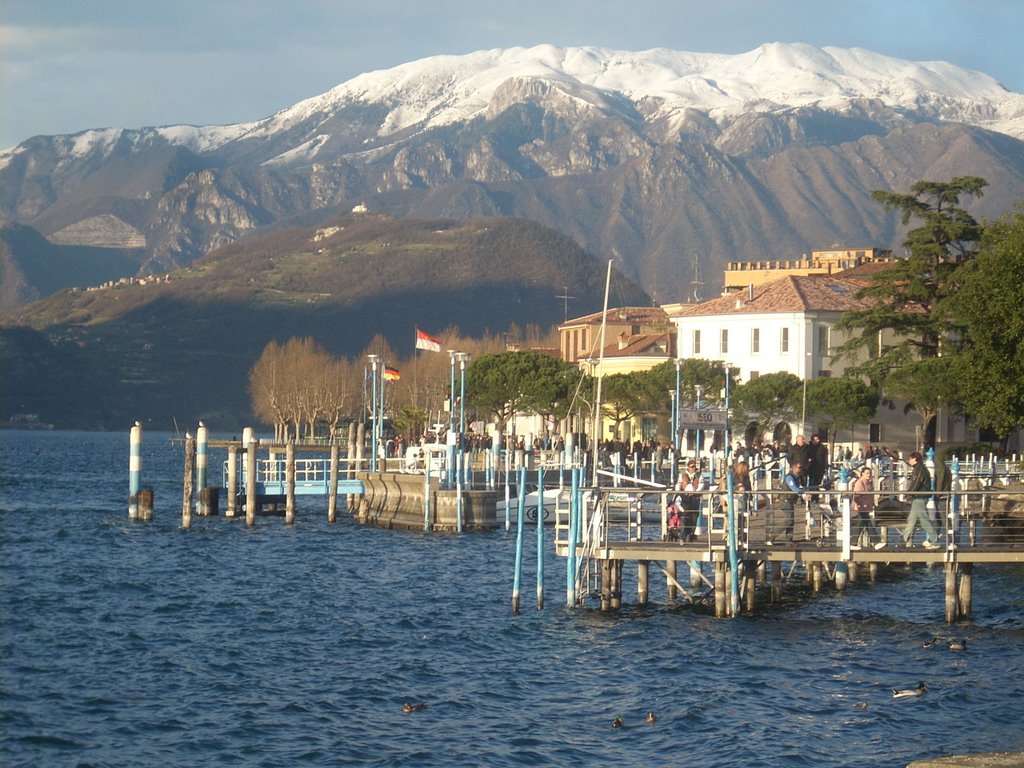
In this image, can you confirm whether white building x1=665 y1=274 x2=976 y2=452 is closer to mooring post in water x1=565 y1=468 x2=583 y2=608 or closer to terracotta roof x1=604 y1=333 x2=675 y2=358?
terracotta roof x1=604 y1=333 x2=675 y2=358

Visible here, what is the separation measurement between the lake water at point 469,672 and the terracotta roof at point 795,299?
1719 inches

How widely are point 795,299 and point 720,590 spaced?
57994 mm

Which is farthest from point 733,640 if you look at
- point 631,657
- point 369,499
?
point 369,499

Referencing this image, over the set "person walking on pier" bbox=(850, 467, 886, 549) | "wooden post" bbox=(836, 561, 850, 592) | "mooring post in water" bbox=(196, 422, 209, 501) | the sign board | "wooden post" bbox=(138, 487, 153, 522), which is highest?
the sign board

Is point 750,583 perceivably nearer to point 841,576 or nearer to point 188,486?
point 841,576

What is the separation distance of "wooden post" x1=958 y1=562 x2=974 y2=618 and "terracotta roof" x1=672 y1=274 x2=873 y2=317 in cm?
5372

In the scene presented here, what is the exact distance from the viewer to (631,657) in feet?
97.8

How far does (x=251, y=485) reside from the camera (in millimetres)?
58500

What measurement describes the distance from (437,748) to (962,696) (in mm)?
8710

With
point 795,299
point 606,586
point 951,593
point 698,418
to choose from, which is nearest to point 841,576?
Answer: point 951,593

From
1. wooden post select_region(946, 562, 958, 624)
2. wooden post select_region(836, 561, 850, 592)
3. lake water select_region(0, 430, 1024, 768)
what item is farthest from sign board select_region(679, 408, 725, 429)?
wooden post select_region(946, 562, 958, 624)

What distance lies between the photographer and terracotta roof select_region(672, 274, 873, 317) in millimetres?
88250

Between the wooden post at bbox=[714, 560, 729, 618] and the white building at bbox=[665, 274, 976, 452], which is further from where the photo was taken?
the white building at bbox=[665, 274, 976, 452]

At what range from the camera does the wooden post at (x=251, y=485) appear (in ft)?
189
